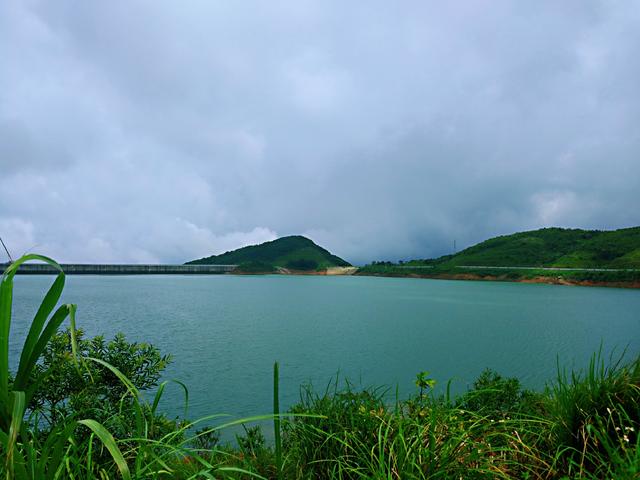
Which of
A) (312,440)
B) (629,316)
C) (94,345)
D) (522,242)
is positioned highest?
(522,242)

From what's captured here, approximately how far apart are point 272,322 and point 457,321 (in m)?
15.2

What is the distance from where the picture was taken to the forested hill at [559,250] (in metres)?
97.7

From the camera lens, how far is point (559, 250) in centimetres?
11888

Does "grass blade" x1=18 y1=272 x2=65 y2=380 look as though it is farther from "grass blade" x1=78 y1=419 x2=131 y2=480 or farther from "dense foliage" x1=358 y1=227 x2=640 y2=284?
"dense foliage" x1=358 y1=227 x2=640 y2=284

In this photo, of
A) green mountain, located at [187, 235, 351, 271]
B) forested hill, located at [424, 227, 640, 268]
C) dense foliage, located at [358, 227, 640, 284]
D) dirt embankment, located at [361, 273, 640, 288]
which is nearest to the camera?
dirt embankment, located at [361, 273, 640, 288]

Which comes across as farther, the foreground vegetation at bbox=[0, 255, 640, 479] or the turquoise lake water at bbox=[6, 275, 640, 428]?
the turquoise lake water at bbox=[6, 275, 640, 428]

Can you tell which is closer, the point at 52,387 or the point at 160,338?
the point at 52,387

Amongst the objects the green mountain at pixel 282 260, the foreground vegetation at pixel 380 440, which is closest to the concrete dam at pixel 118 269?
the green mountain at pixel 282 260

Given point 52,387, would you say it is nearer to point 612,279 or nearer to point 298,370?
point 298,370

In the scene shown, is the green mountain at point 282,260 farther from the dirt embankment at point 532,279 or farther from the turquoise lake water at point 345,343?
the turquoise lake water at point 345,343

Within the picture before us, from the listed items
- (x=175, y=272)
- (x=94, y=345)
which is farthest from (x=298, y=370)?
(x=175, y=272)

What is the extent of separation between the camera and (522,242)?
135 meters

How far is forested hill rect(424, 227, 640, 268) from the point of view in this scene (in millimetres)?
97688

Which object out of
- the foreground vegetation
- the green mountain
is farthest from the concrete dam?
the foreground vegetation
